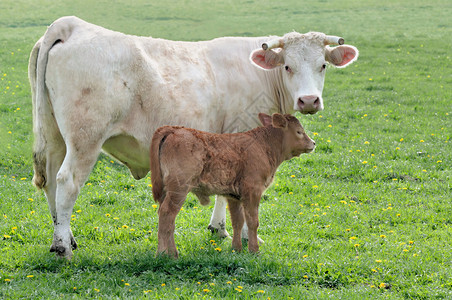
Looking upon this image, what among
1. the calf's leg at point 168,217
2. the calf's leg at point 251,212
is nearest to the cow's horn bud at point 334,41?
the calf's leg at point 251,212

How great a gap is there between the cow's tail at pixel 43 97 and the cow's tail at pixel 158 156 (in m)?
1.53

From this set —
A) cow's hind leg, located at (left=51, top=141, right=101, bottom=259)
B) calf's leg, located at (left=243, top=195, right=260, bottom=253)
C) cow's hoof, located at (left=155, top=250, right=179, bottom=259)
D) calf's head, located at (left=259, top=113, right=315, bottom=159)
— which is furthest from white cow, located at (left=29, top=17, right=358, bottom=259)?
calf's leg, located at (left=243, top=195, right=260, bottom=253)

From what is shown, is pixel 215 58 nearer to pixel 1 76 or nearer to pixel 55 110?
pixel 55 110

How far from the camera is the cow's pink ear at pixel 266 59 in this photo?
25.7 ft

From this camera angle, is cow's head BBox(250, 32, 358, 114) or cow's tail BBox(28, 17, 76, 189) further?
cow's head BBox(250, 32, 358, 114)

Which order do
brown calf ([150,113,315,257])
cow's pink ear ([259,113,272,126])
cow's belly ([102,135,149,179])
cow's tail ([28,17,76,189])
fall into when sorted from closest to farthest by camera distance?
brown calf ([150,113,315,257])
cow's tail ([28,17,76,189])
cow's belly ([102,135,149,179])
cow's pink ear ([259,113,272,126])

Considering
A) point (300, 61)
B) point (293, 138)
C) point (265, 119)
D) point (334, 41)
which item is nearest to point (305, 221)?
point (293, 138)

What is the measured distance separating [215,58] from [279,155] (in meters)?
1.72

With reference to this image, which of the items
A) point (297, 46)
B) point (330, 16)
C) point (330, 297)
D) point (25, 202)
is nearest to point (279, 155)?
point (297, 46)

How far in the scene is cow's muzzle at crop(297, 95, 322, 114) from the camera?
23.5 feet

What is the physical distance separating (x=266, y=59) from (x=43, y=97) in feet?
9.46

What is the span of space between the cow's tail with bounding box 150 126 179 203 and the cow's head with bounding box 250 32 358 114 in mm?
1690

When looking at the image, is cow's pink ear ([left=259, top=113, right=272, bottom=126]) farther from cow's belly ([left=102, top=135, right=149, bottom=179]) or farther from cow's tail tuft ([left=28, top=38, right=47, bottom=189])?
cow's tail tuft ([left=28, top=38, right=47, bottom=189])

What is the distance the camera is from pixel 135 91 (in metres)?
7.18
